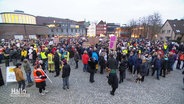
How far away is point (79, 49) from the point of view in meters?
14.8

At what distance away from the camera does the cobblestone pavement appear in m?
6.57

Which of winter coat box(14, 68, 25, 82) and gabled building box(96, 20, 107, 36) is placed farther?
gabled building box(96, 20, 107, 36)

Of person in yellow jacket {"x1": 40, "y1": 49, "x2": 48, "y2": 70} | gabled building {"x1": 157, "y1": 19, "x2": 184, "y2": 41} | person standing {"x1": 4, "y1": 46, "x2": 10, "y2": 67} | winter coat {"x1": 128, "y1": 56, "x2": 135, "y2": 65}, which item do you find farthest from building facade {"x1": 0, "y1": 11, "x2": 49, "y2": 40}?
gabled building {"x1": 157, "y1": 19, "x2": 184, "y2": 41}

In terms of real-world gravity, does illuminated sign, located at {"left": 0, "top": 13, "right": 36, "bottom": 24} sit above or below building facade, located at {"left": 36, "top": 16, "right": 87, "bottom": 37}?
above

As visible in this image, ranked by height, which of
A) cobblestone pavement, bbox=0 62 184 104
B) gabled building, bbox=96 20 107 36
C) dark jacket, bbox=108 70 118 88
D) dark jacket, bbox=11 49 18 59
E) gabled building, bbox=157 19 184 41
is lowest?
cobblestone pavement, bbox=0 62 184 104

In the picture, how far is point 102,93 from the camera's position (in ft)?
24.2

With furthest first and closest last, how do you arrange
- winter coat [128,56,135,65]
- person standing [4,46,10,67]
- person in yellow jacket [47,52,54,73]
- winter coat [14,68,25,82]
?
person standing [4,46,10,67] → person in yellow jacket [47,52,54,73] → winter coat [128,56,135,65] → winter coat [14,68,25,82]

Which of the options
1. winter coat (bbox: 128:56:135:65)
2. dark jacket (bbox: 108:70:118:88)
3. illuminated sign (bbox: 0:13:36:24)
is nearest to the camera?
dark jacket (bbox: 108:70:118:88)

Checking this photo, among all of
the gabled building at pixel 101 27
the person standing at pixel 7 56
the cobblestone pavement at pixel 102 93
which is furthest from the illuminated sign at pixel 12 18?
the cobblestone pavement at pixel 102 93

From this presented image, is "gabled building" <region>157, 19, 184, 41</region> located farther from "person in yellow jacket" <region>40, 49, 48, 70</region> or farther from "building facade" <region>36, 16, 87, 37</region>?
"building facade" <region>36, 16, 87, 37</region>

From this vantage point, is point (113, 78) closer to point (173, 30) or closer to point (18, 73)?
point (18, 73)

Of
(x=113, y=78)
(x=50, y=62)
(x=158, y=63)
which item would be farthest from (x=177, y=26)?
(x=113, y=78)

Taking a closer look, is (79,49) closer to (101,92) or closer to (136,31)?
(101,92)

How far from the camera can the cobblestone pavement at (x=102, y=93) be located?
6574 millimetres
